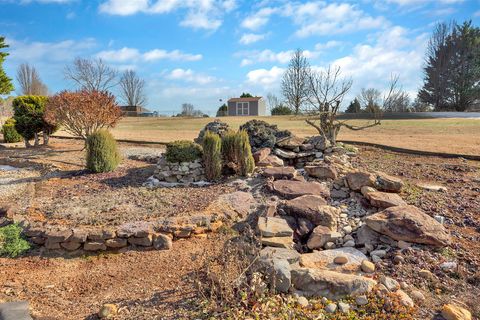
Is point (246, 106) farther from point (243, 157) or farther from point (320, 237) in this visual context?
point (320, 237)

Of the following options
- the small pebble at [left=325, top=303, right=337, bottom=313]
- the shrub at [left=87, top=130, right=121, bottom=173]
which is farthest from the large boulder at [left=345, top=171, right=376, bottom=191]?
the shrub at [left=87, top=130, right=121, bottom=173]

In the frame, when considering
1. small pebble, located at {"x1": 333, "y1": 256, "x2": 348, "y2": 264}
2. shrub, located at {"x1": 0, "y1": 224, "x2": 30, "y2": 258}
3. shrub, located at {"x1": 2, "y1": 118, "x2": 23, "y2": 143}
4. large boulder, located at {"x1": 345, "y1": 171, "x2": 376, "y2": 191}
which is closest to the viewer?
small pebble, located at {"x1": 333, "y1": 256, "x2": 348, "y2": 264}

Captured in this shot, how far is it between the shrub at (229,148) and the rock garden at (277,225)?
0.02 m

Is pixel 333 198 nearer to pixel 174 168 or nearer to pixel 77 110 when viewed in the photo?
pixel 174 168

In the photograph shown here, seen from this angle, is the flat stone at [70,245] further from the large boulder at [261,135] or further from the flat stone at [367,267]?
the large boulder at [261,135]

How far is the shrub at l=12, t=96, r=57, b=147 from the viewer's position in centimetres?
1147

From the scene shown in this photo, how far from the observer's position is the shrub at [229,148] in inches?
247

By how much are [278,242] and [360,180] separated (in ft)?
7.25

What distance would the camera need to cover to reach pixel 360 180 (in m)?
5.07

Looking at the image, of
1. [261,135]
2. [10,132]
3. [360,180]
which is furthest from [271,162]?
[10,132]

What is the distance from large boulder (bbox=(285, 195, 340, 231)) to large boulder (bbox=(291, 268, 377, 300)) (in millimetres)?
1261

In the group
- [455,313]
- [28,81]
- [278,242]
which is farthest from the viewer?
[28,81]

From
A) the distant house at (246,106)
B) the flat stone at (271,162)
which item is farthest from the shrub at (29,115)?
the distant house at (246,106)

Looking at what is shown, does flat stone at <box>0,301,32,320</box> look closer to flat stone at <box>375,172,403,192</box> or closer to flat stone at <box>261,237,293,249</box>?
flat stone at <box>261,237,293,249</box>
